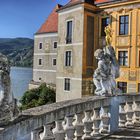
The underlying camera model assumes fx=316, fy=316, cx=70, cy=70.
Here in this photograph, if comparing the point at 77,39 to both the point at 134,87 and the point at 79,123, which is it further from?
the point at 79,123

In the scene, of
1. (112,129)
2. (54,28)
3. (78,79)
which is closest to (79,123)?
(112,129)

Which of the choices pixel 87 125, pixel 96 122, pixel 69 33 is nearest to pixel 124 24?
pixel 69 33

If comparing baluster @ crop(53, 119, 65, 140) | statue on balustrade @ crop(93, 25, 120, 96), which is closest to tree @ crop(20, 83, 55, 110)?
statue on balustrade @ crop(93, 25, 120, 96)

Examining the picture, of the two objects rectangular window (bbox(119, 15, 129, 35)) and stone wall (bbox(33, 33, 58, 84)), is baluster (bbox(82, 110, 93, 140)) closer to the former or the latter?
rectangular window (bbox(119, 15, 129, 35))

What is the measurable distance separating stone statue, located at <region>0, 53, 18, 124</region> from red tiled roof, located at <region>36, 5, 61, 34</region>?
4052 centimetres

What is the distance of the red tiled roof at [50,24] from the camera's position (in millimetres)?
44844

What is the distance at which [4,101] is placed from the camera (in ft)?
12.2

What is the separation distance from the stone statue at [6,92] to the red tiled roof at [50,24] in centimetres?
4052

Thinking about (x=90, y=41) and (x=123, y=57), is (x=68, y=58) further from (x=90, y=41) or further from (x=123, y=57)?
(x=123, y=57)

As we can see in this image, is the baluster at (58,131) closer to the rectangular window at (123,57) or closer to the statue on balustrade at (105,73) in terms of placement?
the statue on balustrade at (105,73)

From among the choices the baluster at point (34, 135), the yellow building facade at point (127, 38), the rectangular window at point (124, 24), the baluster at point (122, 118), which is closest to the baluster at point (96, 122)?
the baluster at point (122, 118)

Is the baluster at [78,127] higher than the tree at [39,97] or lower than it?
higher

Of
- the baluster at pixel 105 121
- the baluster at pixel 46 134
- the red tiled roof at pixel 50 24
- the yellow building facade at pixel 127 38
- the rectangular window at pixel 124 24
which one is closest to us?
the baluster at pixel 46 134

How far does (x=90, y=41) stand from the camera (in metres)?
29.7
